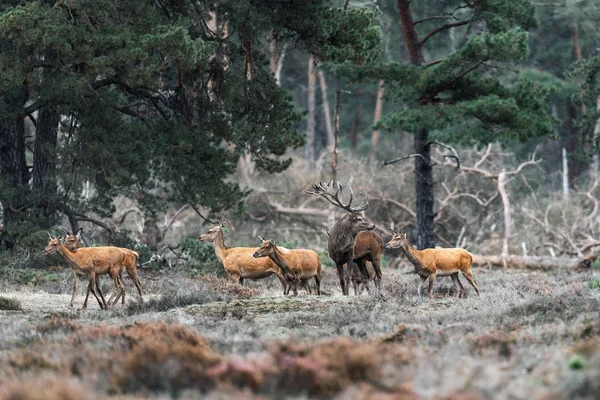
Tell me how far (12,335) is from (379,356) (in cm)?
515

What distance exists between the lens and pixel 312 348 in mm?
8594

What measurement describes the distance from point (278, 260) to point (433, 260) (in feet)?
9.12

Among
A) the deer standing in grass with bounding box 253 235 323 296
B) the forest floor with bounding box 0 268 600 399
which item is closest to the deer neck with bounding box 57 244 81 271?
the forest floor with bounding box 0 268 600 399

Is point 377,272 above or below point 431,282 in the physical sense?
above

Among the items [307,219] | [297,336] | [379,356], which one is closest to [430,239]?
[307,219]

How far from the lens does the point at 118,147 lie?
69.2 ft

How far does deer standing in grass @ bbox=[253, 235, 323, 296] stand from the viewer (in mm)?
17089

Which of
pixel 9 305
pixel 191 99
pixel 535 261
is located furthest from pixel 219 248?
pixel 535 261

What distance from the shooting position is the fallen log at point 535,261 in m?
24.8

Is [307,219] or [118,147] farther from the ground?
[118,147]

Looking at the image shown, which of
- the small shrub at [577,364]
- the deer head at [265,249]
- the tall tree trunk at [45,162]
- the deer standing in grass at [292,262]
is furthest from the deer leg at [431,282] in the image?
the small shrub at [577,364]

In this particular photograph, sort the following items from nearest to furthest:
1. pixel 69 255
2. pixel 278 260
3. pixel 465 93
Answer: pixel 69 255
pixel 278 260
pixel 465 93

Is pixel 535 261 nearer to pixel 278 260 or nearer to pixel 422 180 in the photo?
pixel 422 180

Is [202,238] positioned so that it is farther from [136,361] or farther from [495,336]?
[136,361]
